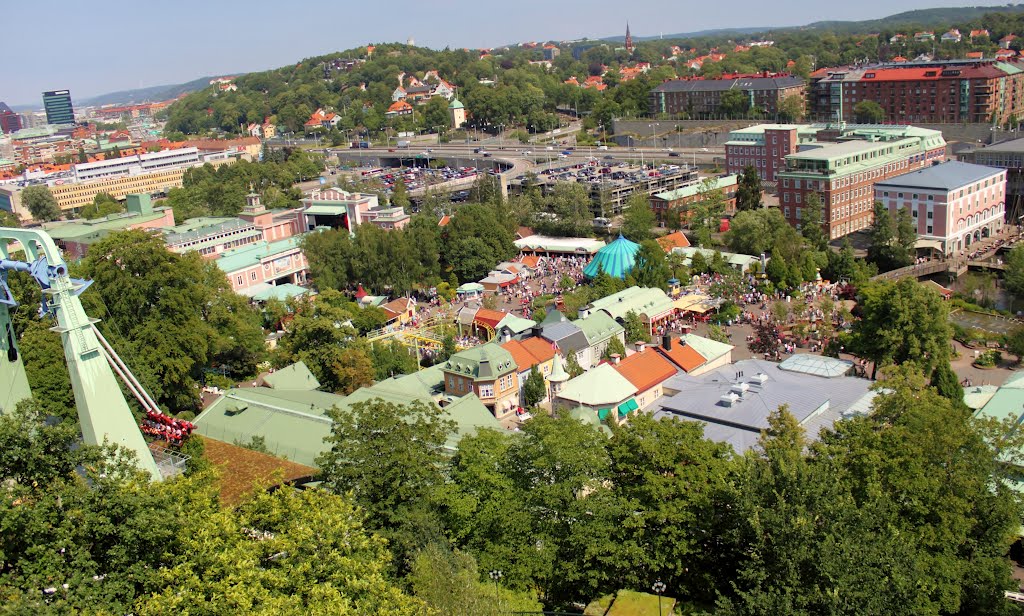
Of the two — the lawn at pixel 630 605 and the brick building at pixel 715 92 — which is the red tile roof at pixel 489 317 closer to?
the lawn at pixel 630 605

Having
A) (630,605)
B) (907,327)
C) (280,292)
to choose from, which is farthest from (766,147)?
(630,605)

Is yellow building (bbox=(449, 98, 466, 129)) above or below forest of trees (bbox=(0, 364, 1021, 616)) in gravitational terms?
above

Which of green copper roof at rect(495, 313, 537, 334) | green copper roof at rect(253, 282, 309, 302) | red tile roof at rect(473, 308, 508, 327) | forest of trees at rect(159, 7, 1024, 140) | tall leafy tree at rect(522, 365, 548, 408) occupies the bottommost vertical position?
tall leafy tree at rect(522, 365, 548, 408)

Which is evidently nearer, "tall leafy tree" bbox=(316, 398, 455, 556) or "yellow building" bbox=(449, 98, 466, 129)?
"tall leafy tree" bbox=(316, 398, 455, 556)

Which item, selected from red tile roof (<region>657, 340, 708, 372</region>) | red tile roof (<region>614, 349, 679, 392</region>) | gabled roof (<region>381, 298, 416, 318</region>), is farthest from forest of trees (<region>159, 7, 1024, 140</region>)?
red tile roof (<region>614, 349, 679, 392</region>)

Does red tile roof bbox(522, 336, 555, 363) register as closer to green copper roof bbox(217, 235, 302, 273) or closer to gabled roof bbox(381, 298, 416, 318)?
gabled roof bbox(381, 298, 416, 318)

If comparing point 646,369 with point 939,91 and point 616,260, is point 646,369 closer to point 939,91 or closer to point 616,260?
point 616,260

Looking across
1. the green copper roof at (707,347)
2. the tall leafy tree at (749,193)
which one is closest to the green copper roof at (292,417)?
the green copper roof at (707,347)
